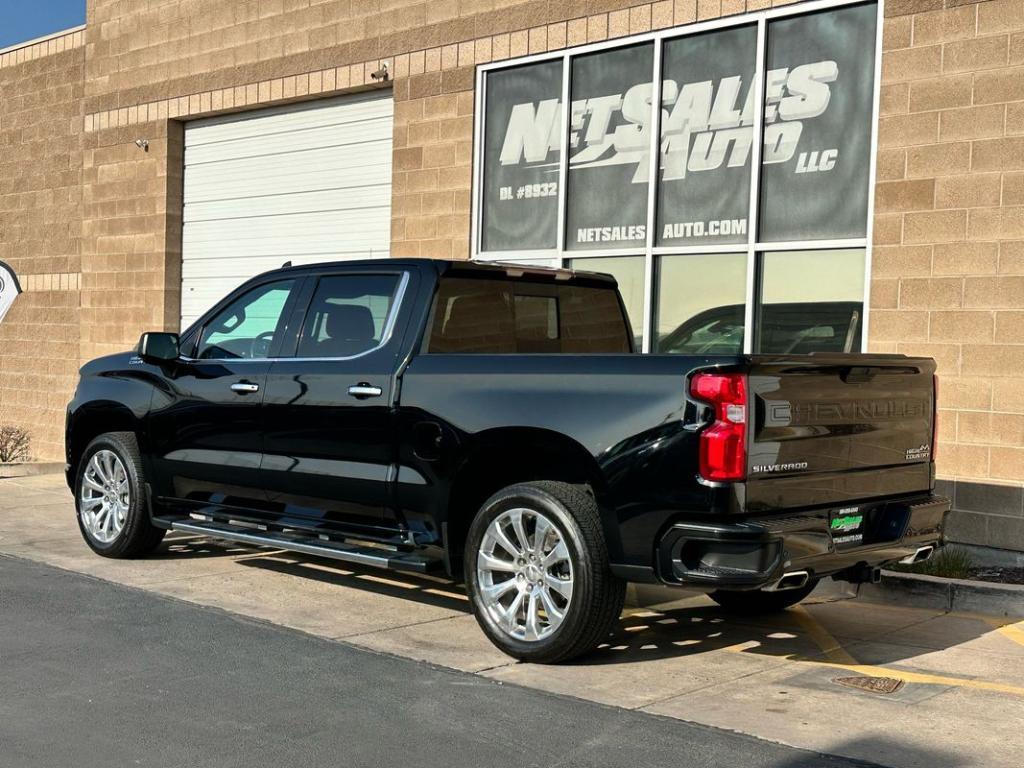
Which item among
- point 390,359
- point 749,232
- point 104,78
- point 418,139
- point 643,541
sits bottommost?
point 643,541

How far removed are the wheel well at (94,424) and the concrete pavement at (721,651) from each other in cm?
74

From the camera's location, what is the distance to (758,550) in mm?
5594

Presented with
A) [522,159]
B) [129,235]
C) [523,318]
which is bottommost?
[523,318]

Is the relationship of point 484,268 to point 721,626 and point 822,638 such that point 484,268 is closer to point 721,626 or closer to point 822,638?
point 721,626

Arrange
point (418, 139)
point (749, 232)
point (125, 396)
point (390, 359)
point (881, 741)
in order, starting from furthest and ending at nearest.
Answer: point (418, 139)
point (749, 232)
point (125, 396)
point (390, 359)
point (881, 741)

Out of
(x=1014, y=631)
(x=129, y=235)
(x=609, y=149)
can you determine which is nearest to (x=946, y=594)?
(x=1014, y=631)

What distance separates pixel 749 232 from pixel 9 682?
279 inches

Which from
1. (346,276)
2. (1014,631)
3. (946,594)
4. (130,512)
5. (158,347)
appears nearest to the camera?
(1014,631)

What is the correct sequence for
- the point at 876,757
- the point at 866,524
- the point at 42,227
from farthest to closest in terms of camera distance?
the point at 42,227 → the point at 866,524 → the point at 876,757

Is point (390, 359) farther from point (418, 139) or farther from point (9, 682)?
point (418, 139)

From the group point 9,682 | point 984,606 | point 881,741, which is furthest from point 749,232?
point 9,682

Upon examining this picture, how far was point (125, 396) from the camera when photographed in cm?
Answer: 871

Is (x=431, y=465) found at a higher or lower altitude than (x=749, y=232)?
lower

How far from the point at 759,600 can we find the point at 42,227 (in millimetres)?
14731
